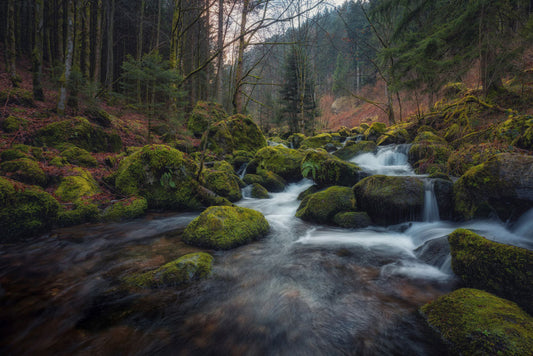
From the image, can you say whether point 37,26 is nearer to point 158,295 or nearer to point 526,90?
point 158,295

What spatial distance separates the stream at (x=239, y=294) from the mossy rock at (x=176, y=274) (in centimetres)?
11

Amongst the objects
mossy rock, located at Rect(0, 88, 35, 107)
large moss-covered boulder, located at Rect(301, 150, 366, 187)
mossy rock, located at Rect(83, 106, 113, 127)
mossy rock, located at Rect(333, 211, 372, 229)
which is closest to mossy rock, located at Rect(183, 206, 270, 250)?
mossy rock, located at Rect(333, 211, 372, 229)

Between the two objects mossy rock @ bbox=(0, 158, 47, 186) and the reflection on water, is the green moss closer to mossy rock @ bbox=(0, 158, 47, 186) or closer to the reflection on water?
the reflection on water

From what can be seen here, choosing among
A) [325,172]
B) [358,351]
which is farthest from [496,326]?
[325,172]

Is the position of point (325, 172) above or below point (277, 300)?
above

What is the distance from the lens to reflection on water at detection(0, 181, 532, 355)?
235 centimetres

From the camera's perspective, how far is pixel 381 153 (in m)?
11.4

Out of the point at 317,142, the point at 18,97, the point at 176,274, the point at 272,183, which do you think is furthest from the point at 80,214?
the point at 317,142

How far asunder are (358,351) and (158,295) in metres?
2.38

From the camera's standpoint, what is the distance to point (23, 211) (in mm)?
4418

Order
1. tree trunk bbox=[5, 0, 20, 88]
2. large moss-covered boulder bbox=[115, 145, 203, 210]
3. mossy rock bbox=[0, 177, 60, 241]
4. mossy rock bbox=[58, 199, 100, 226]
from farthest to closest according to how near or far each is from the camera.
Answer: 1. tree trunk bbox=[5, 0, 20, 88]
2. large moss-covered boulder bbox=[115, 145, 203, 210]
3. mossy rock bbox=[58, 199, 100, 226]
4. mossy rock bbox=[0, 177, 60, 241]

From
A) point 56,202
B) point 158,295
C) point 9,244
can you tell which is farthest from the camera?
point 56,202

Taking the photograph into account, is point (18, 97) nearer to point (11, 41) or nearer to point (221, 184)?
point (11, 41)

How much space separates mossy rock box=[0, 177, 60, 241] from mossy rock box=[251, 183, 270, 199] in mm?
5571
